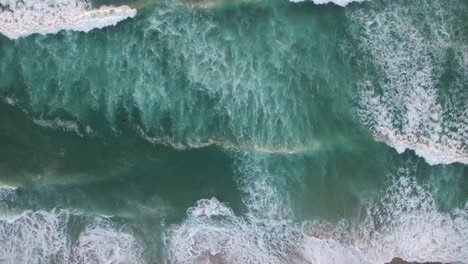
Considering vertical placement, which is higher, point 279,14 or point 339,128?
point 279,14

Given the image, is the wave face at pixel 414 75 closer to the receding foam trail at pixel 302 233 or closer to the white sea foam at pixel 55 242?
the receding foam trail at pixel 302 233

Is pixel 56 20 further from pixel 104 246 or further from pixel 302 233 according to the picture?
pixel 302 233

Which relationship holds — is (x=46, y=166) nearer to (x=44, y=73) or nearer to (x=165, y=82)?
(x=44, y=73)

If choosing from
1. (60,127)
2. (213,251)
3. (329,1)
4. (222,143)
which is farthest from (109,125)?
(329,1)

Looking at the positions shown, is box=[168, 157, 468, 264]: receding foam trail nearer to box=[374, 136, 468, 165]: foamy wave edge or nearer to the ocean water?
the ocean water

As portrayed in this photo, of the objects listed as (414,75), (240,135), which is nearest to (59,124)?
(240,135)

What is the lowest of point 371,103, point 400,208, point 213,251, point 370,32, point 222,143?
point 213,251

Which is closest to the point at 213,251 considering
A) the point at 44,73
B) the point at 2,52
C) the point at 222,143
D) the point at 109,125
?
the point at 222,143

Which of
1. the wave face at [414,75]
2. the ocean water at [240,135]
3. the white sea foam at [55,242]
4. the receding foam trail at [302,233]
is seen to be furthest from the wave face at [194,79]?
the white sea foam at [55,242]
